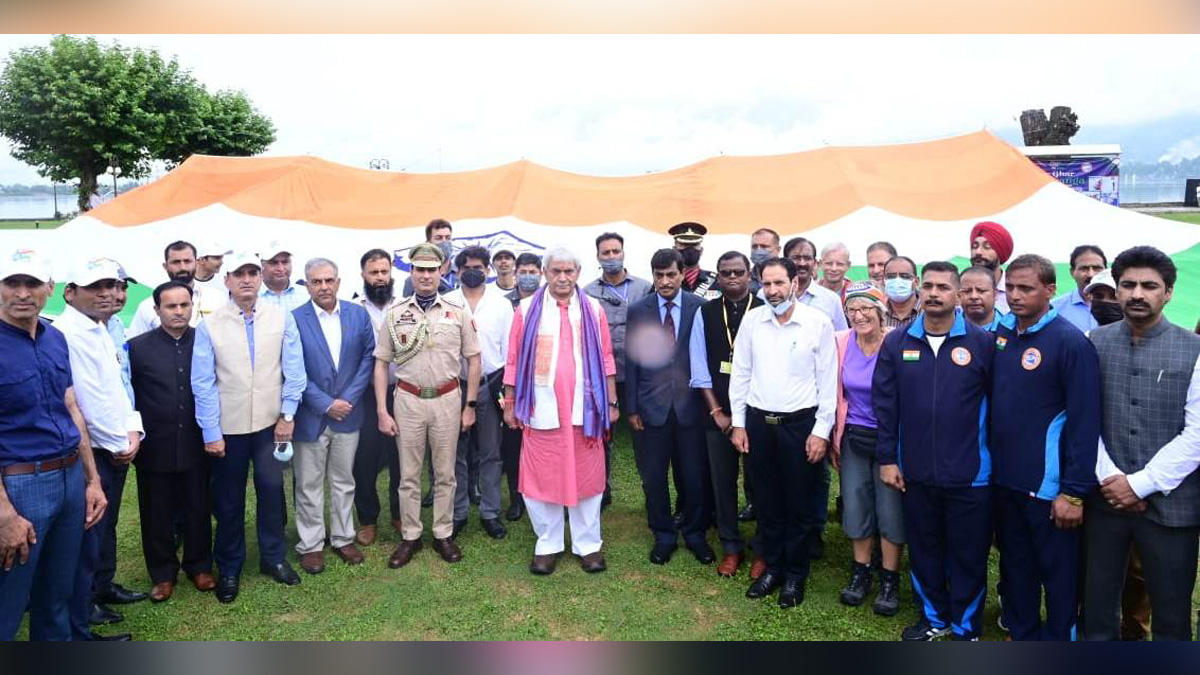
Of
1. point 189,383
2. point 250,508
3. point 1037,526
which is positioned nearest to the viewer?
point 1037,526

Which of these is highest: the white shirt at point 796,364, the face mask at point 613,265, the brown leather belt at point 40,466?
the face mask at point 613,265

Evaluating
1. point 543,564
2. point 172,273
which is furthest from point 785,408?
point 172,273

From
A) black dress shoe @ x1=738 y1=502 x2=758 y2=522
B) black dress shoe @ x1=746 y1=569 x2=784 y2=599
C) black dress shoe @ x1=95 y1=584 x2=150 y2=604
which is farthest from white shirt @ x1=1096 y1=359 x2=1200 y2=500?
black dress shoe @ x1=95 y1=584 x2=150 y2=604

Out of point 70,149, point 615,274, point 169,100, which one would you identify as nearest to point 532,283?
point 615,274

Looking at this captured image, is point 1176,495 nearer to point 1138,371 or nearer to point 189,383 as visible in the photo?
point 1138,371

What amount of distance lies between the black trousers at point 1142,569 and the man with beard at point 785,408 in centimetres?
121

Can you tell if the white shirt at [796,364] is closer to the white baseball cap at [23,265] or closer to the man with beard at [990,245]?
the man with beard at [990,245]

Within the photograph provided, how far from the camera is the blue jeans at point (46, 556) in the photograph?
9.29 ft

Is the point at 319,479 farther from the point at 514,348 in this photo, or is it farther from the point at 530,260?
the point at 530,260

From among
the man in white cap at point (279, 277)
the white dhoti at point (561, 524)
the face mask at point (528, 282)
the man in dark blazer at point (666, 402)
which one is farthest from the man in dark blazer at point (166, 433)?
the man in dark blazer at point (666, 402)

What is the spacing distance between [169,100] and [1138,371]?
2054cm

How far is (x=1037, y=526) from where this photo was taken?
3104mm

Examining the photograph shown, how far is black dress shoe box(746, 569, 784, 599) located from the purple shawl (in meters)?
1.24

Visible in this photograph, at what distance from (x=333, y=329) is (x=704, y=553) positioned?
2.65 meters
